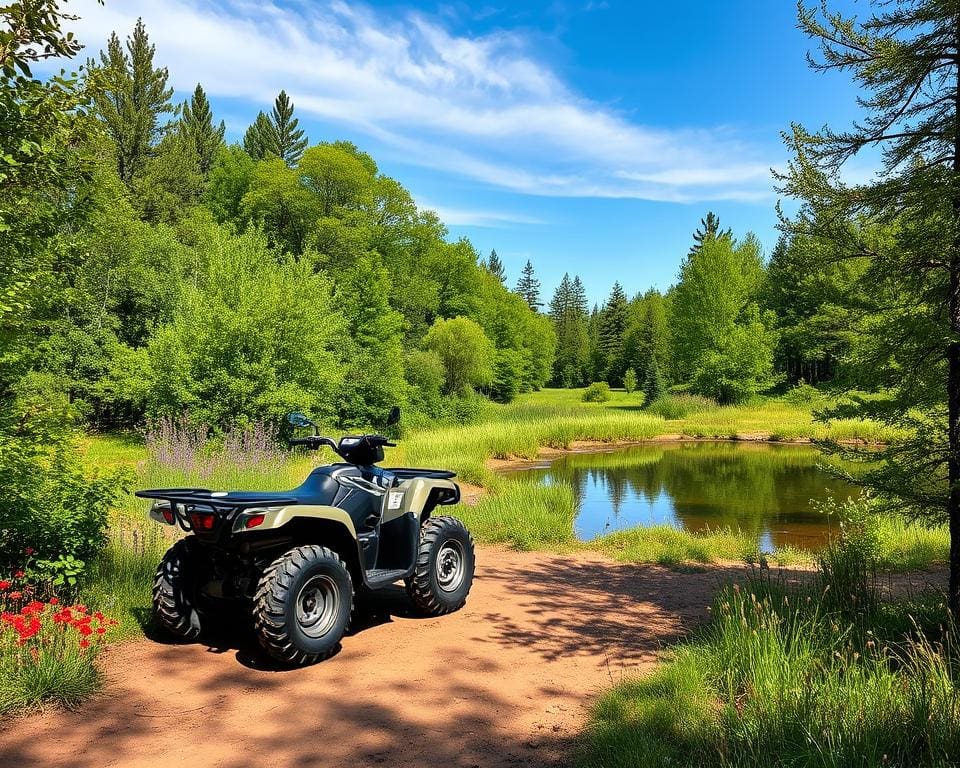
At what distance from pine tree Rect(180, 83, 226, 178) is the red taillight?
50172 millimetres

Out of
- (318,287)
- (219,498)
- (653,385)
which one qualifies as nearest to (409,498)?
(219,498)

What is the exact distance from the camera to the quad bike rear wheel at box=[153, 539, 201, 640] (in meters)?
4.86

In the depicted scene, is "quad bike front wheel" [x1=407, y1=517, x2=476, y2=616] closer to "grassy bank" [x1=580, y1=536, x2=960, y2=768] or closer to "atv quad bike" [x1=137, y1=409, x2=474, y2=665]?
"atv quad bike" [x1=137, y1=409, x2=474, y2=665]

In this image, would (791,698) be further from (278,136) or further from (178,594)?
(278,136)

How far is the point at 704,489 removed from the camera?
19.3 m

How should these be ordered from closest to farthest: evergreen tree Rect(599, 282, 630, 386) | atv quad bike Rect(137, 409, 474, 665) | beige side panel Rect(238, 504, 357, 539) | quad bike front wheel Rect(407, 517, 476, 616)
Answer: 1. beige side panel Rect(238, 504, 357, 539)
2. atv quad bike Rect(137, 409, 474, 665)
3. quad bike front wheel Rect(407, 517, 476, 616)
4. evergreen tree Rect(599, 282, 630, 386)

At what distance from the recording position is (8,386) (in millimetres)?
5766

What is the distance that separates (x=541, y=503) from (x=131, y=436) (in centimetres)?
1507

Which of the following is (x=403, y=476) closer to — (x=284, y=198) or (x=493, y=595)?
(x=493, y=595)

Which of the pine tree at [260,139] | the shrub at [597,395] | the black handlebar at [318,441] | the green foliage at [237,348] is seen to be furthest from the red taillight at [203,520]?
the shrub at [597,395]

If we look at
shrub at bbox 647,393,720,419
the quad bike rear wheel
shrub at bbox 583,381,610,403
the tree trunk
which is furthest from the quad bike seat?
shrub at bbox 583,381,610,403

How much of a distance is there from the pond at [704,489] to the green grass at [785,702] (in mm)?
2082

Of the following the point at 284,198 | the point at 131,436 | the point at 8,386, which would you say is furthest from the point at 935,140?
the point at 284,198

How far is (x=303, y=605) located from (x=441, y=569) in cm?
168
